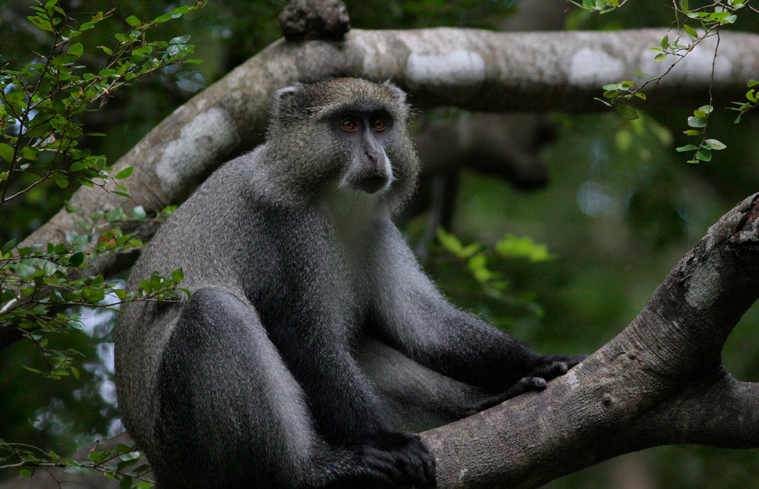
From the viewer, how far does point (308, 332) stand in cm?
545

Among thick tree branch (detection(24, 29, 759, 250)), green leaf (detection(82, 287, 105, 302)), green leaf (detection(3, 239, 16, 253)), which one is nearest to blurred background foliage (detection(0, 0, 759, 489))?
thick tree branch (detection(24, 29, 759, 250))

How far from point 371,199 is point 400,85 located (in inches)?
82.0

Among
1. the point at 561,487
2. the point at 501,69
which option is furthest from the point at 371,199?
the point at 561,487

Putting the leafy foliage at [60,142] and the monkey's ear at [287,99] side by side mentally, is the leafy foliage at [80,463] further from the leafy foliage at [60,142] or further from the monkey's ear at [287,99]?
the monkey's ear at [287,99]

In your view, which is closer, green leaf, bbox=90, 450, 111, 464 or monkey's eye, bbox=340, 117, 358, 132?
green leaf, bbox=90, 450, 111, 464

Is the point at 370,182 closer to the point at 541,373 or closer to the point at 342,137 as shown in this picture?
the point at 342,137

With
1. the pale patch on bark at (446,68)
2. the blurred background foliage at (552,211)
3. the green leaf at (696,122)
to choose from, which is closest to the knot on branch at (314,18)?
the pale patch on bark at (446,68)

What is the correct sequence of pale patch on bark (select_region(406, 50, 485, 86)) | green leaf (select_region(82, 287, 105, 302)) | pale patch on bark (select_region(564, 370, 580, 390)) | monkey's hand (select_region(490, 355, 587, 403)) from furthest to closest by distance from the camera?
1. pale patch on bark (select_region(406, 50, 485, 86))
2. monkey's hand (select_region(490, 355, 587, 403))
3. pale patch on bark (select_region(564, 370, 580, 390))
4. green leaf (select_region(82, 287, 105, 302))

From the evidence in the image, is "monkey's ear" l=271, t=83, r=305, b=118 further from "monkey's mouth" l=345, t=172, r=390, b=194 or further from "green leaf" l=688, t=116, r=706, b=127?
"green leaf" l=688, t=116, r=706, b=127

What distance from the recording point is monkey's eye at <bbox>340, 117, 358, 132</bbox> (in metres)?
6.05

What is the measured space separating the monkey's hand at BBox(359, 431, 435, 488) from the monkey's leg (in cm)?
9

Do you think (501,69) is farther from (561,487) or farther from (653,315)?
(561,487)

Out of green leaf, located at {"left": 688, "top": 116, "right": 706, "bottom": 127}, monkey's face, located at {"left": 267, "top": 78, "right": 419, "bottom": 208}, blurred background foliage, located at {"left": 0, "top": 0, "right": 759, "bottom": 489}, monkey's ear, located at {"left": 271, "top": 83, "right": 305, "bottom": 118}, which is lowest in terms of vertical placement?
blurred background foliage, located at {"left": 0, "top": 0, "right": 759, "bottom": 489}

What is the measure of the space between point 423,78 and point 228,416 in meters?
4.27
